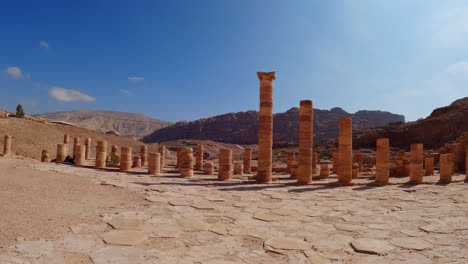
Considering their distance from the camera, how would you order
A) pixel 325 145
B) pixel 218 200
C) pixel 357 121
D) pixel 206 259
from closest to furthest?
pixel 206 259 → pixel 218 200 → pixel 325 145 → pixel 357 121

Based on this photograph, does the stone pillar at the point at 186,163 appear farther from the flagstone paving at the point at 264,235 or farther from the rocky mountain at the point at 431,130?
the rocky mountain at the point at 431,130

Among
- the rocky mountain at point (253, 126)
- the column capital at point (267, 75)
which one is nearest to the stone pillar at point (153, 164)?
the column capital at point (267, 75)

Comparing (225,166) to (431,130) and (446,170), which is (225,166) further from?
(431,130)

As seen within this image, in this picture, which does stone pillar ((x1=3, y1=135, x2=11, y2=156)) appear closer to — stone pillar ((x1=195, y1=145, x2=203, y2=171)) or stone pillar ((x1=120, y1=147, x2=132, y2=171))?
stone pillar ((x1=120, y1=147, x2=132, y2=171))

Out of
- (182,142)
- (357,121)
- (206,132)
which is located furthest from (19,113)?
(357,121)

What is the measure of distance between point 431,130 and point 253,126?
60.6 meters

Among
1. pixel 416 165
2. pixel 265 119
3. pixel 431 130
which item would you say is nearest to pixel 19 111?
pixel 265 119

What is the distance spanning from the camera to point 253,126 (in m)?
97.0

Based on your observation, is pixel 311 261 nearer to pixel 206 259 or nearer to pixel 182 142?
pixel 206 259

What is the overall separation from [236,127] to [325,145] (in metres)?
52.8

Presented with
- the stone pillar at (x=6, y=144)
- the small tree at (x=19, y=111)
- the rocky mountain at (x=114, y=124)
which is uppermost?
the rocky mountain at (x=114, y=124)

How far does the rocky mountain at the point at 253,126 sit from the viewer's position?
297 ft

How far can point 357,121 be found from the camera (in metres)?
99.1

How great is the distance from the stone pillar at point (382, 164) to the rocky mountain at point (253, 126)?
72300mm
